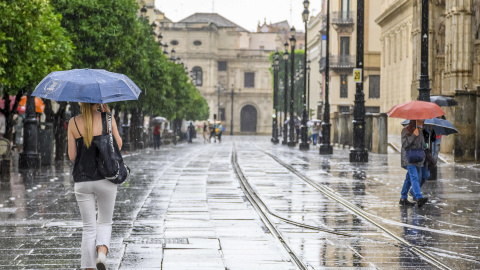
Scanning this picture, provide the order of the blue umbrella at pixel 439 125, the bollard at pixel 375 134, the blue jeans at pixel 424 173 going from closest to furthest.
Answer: the blue jeans at pixel 424 173 → the blue umbrella at pixel 439 125 → the bollard at pixel 375 134

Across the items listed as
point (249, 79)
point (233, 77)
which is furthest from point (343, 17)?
point (249, 79)

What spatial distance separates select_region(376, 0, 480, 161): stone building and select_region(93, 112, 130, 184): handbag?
19.3m

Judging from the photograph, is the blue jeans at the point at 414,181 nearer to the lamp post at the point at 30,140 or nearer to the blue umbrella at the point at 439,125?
the blue umbrella at the point at 439,125

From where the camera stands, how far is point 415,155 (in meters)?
13.0

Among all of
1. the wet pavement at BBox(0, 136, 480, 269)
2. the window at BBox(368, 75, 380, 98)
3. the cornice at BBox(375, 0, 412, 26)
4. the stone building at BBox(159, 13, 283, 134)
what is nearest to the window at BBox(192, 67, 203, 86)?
the stone building at BBox(159, 13, 283, 134)

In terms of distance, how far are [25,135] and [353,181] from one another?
911 cm

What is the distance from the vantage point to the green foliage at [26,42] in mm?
21734

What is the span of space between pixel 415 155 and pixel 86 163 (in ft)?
23.3

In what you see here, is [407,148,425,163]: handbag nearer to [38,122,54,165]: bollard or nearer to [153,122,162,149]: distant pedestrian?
[38,122,54,165]: bollard

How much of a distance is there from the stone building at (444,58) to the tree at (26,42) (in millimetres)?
11728

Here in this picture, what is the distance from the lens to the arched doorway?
12569 centimetres

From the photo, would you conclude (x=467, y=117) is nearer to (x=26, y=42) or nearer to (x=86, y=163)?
(x=26, y=42)

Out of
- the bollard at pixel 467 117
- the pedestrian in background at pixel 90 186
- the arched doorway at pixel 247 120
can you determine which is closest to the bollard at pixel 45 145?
the bollard at pixel 467 117

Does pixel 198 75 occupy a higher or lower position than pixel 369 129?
higher
